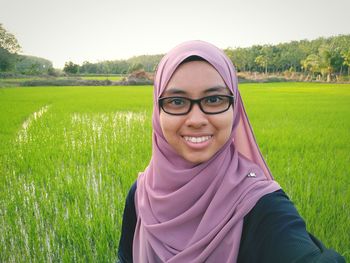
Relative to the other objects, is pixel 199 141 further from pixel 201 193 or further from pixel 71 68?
pixel 71 68

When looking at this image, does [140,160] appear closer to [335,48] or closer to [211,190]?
[211,190]

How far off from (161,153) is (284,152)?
3696 mm

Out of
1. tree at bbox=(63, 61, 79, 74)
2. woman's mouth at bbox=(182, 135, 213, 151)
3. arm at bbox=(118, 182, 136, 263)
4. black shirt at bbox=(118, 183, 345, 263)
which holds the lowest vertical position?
arm at bbox=(118, 182, 136, 263)

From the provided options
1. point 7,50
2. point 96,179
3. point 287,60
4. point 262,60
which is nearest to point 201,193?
point 96,179

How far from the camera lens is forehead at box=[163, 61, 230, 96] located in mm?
958

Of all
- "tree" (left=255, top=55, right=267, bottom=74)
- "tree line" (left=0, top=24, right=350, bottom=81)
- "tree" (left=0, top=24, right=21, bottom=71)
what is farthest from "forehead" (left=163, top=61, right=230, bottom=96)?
"tree" (left=255, top=55, right=267, bottom=74)

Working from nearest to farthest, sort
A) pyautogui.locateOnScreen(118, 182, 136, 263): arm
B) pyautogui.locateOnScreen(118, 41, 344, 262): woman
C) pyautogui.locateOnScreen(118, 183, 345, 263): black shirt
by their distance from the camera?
pyautogui.locateOnScreen(118, 183, 345, 263): black shirt
pyautogui.locateOnScreen(118, 41, 344, 262): woman
pyautogui.locateOnScreen(118, 182, 136, 263): arm

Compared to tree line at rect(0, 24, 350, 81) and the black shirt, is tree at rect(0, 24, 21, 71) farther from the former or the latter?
the black shirt

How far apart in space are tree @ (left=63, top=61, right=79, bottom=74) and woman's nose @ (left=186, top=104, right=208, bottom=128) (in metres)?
38.6

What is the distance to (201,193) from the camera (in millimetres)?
1047

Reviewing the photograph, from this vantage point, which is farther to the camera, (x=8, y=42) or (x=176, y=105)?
(x=8, y=42)

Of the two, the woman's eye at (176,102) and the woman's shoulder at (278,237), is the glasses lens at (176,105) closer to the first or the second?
the woman's eye at (176,102)

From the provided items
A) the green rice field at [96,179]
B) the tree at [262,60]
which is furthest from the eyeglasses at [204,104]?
the tree at [262,60]

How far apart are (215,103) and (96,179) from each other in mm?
2997
